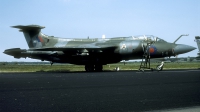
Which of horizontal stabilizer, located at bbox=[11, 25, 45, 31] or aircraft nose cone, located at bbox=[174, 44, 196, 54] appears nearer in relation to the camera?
aircraft nose cone, located at bbox=[174, 44, 196, 54]

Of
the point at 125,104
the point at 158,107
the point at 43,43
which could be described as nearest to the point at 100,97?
the point at 125,104

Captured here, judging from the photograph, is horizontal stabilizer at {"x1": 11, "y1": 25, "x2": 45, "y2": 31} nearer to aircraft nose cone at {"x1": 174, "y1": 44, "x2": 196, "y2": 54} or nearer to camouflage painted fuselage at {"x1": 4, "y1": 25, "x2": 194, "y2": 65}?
camouflage painted fuselage at {"x1": 4, "y1": 25, "x2": 194, "y2": 65}

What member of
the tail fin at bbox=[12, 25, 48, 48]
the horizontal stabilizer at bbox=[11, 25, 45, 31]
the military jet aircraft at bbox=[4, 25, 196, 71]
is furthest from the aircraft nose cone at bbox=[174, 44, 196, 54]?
the horizontal stabilizer at bbox=[11, 25, 45, 31]

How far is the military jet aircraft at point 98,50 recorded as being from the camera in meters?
22.6

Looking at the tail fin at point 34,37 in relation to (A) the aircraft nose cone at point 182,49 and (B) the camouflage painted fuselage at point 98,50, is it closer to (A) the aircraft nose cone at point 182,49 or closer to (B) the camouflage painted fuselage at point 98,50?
(B) the camouflage painted fuselage at point 98,50

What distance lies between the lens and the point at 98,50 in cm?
2359

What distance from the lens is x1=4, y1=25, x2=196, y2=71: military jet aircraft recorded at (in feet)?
74.0

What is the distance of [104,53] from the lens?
23.8 metres

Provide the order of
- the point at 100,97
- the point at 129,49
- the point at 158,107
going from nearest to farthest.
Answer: the point at 158,107 < the point at 100,97 < the point at 129,49

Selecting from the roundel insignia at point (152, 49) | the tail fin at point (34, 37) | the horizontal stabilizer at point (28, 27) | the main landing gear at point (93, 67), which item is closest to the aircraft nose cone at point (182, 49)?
the roundel insignia at point (152, 49)

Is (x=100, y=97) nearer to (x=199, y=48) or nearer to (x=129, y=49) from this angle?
(x=129, y=49)

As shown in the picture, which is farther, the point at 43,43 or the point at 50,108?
the point at 43,43

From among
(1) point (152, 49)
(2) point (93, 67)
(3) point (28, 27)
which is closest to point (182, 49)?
(1) point (152, 49)

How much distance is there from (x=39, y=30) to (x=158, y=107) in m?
23.1
